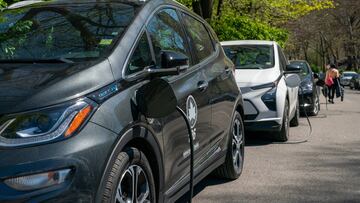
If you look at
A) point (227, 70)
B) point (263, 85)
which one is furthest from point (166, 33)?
point (263, 85)

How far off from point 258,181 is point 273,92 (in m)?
2.65

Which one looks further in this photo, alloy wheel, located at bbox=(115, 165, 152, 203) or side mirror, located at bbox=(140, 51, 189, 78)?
side mirror, located at bbox=(140, 51, 189, 78)

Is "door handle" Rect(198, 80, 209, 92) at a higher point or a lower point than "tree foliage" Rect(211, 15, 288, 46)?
higher

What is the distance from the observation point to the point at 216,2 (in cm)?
2022

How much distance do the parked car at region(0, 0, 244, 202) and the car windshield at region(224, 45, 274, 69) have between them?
167 inches

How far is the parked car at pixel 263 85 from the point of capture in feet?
27.9

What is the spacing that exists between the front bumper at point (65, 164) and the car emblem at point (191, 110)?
1.37 m

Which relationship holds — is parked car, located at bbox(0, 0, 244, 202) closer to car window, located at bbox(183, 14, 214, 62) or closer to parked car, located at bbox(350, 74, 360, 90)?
car window, located at bbox(183, 14, 214, 62)

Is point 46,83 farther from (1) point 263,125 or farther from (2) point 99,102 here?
(1) point 263,125

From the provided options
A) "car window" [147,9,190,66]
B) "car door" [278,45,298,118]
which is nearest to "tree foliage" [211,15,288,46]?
"car door" [278,45,298,118]

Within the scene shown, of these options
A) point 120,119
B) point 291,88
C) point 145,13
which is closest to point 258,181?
point 145,13

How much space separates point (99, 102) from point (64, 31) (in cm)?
106

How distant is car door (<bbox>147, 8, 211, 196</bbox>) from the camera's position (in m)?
3.92

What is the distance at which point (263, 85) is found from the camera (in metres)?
8.66
